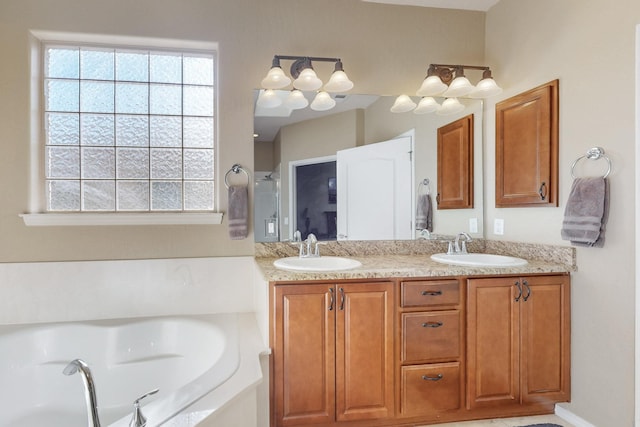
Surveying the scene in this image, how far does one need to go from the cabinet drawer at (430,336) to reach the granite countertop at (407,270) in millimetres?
215

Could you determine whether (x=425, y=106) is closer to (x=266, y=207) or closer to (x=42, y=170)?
(x=266, y=207)

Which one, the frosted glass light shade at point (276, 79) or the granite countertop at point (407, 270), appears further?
the frosted glass light shade at point (276, 79)

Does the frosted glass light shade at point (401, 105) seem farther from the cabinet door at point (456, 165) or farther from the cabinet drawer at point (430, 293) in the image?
the cabinet drawer at point (430, 293)

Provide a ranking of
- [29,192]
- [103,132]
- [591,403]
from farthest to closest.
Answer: [103,132], [29,192], [591,403]

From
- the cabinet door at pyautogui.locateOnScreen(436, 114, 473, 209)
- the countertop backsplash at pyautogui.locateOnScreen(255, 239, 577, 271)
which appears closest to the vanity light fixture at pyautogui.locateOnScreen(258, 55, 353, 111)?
the cabinet door at pyautogui.locateOnScreen(436, 114, 473, 209)

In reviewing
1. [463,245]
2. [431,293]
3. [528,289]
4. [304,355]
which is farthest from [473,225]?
[304,355]

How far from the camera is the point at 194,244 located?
8.05ft

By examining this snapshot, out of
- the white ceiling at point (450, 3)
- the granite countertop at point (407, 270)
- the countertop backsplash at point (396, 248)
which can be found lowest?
the granite countertop at point (407, 270)

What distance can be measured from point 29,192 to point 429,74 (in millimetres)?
2609

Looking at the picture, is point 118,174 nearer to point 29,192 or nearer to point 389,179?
point 29,192

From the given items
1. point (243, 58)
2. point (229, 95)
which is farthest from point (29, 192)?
point (243, 58)

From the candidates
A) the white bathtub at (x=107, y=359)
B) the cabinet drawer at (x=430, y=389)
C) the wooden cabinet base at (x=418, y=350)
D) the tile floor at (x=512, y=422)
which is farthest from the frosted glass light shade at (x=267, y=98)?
the tile floor at (x=512, y=422)

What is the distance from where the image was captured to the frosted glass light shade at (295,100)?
2508mm

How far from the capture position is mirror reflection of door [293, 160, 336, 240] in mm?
2535
